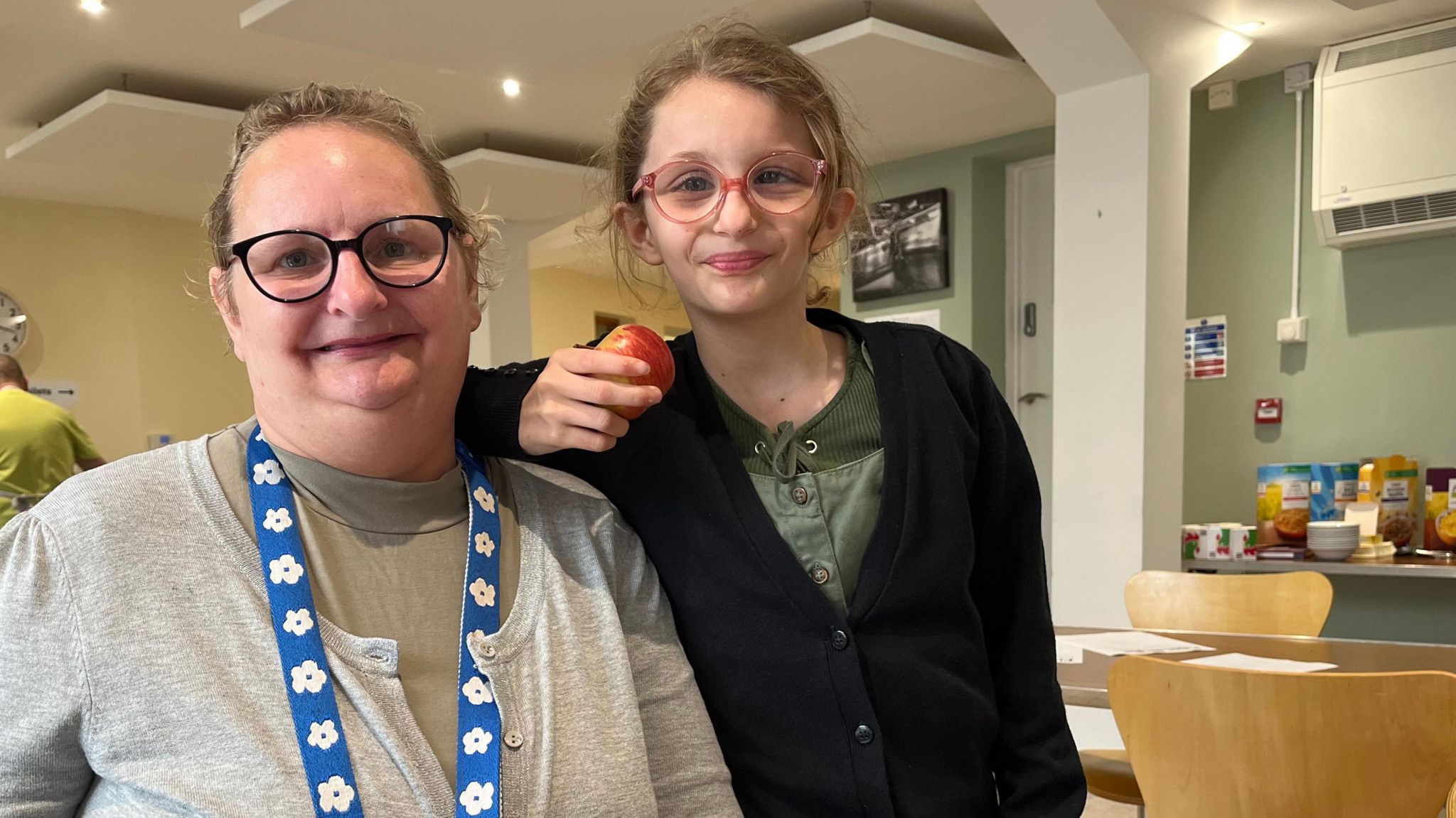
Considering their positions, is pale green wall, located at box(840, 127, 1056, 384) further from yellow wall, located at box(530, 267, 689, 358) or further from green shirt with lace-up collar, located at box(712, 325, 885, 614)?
green shirt with lace-up collar, located at box(712, 325, 885, 614)

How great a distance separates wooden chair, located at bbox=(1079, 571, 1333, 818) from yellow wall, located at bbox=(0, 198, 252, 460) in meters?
6.88

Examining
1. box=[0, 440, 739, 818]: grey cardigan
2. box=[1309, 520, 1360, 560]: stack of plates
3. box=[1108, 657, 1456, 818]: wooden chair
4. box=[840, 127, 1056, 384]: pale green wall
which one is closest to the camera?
box=[0, 440, 739, 818]: grey cardigan

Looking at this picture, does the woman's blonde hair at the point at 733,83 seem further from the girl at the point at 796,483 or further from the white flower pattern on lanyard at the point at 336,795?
the white flower pattern on lanyard at the point at 336,795

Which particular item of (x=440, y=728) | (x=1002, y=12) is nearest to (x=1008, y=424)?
(x=440, y=728)

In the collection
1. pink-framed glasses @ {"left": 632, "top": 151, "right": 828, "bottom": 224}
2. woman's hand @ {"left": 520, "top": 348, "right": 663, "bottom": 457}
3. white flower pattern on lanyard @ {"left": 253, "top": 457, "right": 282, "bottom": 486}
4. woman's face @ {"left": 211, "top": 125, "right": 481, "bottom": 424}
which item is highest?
pink-framed glasses @ {"left": 632, "top": 151, "right": 828, "bottom": 224}

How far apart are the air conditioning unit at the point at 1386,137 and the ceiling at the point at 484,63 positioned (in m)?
0.12

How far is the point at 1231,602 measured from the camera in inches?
128

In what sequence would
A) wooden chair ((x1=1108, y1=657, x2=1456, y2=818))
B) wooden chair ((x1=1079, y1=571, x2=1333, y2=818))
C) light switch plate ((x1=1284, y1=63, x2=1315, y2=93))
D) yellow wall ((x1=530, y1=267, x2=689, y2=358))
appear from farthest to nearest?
yellow wall ((x1=530, y1=267, x2=689, y2=358)), light switch plate ((x1=1284, y1=63, x2=1315, y2=93)), wooden chair ((x1=1079, y1=571, x2=1333, y2=818)), wooden chair ((x1=1108, y1=657, x2=1456, y2=818))

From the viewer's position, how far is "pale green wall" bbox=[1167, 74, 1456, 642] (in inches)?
190

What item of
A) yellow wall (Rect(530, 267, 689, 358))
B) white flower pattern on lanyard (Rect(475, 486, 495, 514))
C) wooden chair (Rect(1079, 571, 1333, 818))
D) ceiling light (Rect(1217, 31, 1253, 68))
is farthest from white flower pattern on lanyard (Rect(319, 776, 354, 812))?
yellow wall (Rect(530, 267, 689, 358))

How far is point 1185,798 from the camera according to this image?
6.52ft

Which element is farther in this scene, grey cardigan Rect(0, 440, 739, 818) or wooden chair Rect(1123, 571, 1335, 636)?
wooden chair Rect(1123, 571, 1335, 636)

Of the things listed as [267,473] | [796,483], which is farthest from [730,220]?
[267,473]

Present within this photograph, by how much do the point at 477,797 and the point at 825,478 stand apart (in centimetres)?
54
